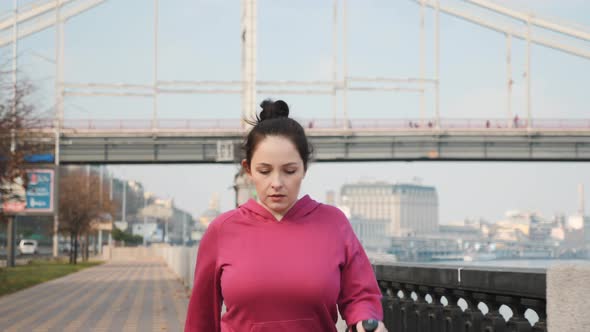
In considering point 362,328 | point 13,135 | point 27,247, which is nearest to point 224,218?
point 362,328

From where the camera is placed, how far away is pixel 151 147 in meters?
56.0

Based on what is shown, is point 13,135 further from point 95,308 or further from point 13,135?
point 95,308

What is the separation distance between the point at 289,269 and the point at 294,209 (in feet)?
0.66

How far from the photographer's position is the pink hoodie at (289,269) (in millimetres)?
2783

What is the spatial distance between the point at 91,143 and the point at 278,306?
174ft

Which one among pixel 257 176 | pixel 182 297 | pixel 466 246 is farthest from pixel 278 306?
pixel 466 246

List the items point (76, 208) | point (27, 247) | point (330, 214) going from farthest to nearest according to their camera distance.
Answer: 1. point (27, 247)
2. point (76, 208)
3. point (330, 214)

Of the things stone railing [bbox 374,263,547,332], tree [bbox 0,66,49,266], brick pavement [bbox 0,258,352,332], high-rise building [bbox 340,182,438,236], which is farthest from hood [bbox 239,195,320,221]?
high-rise building [bbox 340,182,438,236]

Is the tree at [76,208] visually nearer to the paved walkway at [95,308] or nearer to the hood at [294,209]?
the paved walkway at [95,308]

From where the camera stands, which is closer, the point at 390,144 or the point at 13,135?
the point at 13,135

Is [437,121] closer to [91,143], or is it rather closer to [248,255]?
[91,143]

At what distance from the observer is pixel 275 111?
3.00 metres

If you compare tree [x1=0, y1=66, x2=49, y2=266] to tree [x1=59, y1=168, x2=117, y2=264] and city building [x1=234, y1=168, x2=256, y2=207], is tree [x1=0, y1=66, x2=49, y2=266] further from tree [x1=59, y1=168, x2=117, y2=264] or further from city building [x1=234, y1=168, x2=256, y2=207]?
tree [x1=59, y1=168, x2=117, y2=264]

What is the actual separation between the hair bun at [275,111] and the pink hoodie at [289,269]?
0.85 feet
